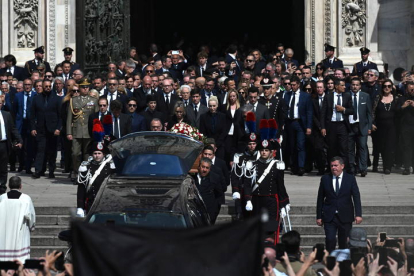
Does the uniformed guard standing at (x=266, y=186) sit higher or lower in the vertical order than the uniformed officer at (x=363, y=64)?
lower

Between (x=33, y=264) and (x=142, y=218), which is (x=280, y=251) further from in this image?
(x=142, y=218)

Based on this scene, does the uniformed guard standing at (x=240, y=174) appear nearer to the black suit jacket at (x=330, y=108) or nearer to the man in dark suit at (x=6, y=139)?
the black suit jacket at (x=330, y=108)

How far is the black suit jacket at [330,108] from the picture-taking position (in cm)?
2120

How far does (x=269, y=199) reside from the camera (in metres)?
17.0

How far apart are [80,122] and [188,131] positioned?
8.18 feet

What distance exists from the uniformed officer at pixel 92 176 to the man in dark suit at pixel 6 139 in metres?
3.15

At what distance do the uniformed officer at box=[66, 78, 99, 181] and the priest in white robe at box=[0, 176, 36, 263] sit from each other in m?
5.17

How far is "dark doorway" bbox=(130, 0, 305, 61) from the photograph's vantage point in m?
35.3

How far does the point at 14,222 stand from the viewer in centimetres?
1588

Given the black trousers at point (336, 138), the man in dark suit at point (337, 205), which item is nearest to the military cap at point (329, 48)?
the black trousers at point (336, 138)

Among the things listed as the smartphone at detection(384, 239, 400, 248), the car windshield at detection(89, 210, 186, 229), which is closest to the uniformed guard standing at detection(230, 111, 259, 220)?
the car windshield at detection(89, 210, 186, 229)

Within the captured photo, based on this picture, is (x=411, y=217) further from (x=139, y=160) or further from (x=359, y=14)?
(x=359, y=14)

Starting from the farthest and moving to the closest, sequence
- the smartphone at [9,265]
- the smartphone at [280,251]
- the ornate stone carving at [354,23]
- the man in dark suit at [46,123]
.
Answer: the ornate stone carving at [354,23] < the man in dark suit at [46,123] < the smartphone at [280,251] < the smartphone at [9,265]

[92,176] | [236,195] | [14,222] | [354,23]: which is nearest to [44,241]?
[92,176]
